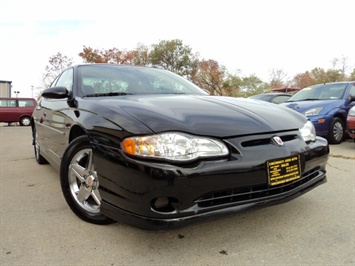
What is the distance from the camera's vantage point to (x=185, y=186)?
5.18 feet

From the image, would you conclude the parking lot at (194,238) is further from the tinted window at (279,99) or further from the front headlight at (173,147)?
the tinted window at (279,99)

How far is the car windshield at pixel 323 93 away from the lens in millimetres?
6411

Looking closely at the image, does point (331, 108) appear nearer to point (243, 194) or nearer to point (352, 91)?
point (352, 91)

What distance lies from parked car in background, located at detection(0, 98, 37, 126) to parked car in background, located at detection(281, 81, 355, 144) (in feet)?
53.5

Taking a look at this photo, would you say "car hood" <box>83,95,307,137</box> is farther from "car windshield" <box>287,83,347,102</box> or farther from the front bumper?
"car windshield" <box>287,83,347,102</box>

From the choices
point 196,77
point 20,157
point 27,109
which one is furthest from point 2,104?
point 196,77

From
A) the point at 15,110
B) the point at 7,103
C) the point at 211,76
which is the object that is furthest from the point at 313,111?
the point at 211,76

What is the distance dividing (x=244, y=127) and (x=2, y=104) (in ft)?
63.4

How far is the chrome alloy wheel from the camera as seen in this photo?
83.0 inches

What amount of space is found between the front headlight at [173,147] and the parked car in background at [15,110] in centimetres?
1808

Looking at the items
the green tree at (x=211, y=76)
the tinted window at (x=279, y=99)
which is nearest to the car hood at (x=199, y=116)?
the tinted window at (x=279, y=99)

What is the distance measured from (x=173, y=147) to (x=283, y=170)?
29.4 inches

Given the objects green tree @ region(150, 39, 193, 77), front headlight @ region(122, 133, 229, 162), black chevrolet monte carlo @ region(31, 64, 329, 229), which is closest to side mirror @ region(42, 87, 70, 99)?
black chevrolet monte carlo @ region(31, 64, 329, 229)

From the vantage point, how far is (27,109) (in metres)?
17.9
